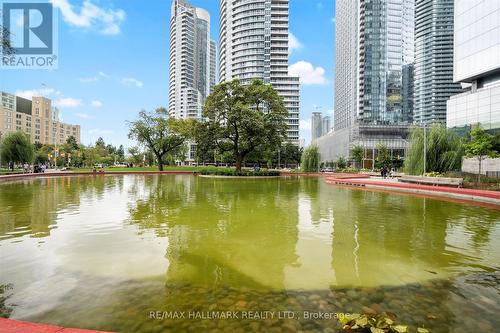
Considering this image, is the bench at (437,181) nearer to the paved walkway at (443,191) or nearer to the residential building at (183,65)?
the paved walkway at (443,191)

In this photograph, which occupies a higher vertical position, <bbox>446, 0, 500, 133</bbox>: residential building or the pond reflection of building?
<bbox>446, 0, 500, 133</bbox>: residential building

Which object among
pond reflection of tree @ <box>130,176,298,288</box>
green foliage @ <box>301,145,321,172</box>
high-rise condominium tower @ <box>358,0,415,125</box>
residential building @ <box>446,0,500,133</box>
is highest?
high-rise condominium tower @ <box>358,0,415,125</box>

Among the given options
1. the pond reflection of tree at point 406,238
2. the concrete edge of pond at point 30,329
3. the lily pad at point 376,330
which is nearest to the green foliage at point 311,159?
the pond reflection of tree at point 406,238

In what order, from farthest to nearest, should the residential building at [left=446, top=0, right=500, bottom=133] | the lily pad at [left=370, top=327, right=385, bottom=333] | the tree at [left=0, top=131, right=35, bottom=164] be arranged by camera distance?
the residential building at [left=446, top=0, right=500, bottom=133] → the tree at [left=0, top=131, right=35, bottom=164] → the lily pad at [left=370, top=327, right=385, bottom=333]

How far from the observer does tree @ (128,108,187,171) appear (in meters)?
65.8

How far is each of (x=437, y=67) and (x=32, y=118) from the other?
696 feet

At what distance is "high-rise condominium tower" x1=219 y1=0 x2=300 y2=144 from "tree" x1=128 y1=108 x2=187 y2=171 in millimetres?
72862

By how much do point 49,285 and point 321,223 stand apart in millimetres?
9125

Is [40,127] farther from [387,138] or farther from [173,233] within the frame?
[173,233]

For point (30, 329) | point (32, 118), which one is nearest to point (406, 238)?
point (30, 329)

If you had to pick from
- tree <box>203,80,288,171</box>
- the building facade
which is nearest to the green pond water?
tree <box>203,80,288,171</box>

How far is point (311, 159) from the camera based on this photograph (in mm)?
58688

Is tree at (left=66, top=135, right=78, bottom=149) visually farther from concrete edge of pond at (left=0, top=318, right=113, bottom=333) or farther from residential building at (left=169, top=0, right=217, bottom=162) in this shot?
concrete edge of pond at (left=0, top=318, right=113, bottom=333)

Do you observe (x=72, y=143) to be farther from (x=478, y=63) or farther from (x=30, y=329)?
(x=30, y=329)
